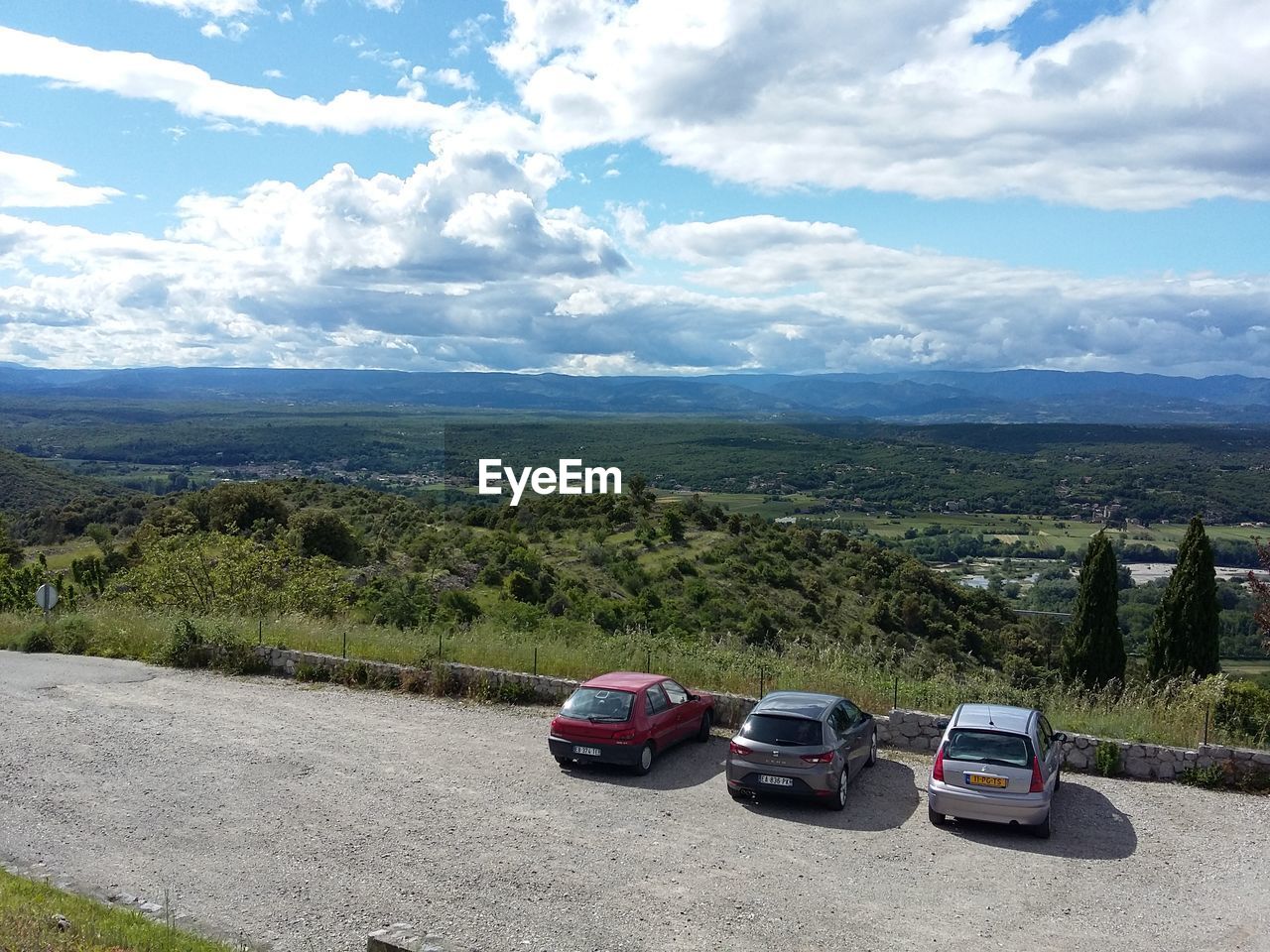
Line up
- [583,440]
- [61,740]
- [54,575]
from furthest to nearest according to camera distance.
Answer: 1. [583,440]
2. [54,575]
3. [61,740]

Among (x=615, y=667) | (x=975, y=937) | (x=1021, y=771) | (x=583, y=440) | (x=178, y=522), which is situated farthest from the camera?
(x=583, y=440)

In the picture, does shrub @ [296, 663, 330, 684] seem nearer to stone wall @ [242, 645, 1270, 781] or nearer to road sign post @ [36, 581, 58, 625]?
stone wall @ [242, 645, 1270, 781]

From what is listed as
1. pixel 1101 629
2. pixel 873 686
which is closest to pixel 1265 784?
pixel 873 686

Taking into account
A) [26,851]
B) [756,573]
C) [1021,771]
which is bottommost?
[756,573]

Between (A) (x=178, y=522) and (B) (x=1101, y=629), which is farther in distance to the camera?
(A) (x=178, y=522)

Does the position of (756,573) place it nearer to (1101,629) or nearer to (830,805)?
(1101,629)

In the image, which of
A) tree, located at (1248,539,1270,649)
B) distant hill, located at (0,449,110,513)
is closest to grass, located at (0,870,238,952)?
tree, located at (1248,539,1270,649)

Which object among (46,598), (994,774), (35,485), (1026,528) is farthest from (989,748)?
(1026,528)
